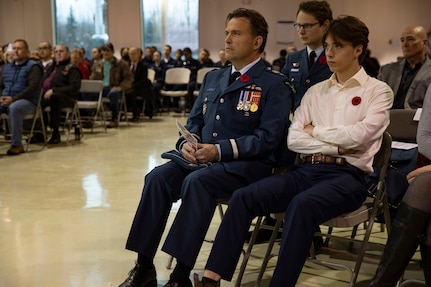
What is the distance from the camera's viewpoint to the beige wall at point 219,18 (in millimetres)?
14312

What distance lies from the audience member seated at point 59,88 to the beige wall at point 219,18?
7.49 m

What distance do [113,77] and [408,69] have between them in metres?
6.81

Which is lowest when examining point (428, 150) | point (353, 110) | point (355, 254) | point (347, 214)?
point (355, 254)

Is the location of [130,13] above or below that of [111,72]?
above

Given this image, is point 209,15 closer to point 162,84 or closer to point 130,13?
point 130,13

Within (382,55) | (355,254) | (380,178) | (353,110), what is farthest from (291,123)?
(382,55)

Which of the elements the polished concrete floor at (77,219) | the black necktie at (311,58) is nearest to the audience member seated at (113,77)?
the polished concrete floor at (77,219)

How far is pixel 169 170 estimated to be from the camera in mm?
2855

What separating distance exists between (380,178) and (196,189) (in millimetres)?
862

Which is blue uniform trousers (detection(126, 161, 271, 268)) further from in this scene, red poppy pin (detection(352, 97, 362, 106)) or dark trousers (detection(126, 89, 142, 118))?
dark trousers (detection(126, 89, 142, 118))

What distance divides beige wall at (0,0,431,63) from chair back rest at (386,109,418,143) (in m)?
11.4

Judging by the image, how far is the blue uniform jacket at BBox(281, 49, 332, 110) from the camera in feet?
10.5

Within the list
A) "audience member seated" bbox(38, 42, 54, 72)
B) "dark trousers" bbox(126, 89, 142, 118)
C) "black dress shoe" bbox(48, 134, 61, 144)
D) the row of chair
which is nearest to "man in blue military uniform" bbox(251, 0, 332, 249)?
the row of chair

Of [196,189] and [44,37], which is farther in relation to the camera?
[44,37]
